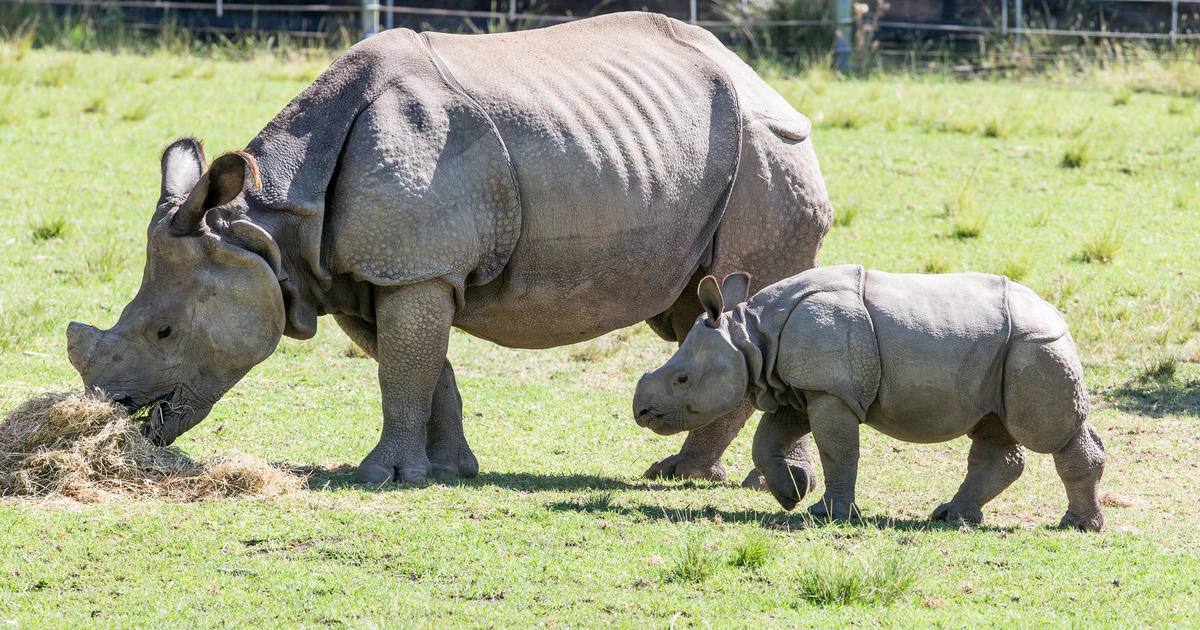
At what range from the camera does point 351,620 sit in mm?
5879

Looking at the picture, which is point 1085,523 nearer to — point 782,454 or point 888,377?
point 888,377

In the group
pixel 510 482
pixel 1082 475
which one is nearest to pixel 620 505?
pixel 510 482

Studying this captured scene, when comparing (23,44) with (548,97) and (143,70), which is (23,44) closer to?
(143,70)

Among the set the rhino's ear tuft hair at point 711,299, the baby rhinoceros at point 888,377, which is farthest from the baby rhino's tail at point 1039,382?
the rhino's ear tuft hair at point 711,299

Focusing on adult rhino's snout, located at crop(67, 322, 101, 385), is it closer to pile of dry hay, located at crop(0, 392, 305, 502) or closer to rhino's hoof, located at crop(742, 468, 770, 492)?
pile of dry hay, located at crop(0, 392, 305, 502)

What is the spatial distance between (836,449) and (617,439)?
2649mm

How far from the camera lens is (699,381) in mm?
7473

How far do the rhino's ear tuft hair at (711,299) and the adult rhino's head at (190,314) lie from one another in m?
2.16

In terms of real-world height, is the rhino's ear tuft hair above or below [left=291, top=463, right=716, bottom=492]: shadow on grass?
above

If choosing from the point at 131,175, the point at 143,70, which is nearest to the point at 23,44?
the point at 143,70

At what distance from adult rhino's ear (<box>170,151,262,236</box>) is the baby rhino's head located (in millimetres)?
2225

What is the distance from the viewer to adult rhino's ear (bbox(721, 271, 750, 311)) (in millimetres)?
7773

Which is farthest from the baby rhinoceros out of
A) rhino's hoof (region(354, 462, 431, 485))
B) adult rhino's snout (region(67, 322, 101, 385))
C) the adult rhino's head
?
adult rhino's snout (region(67, 322, 101, 385))

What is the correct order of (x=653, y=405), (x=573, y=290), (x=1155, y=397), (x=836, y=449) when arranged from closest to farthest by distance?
(x=836, y=449)
(x=653, y=405)
(x=573, y=290)
(x=1155, y=397)
